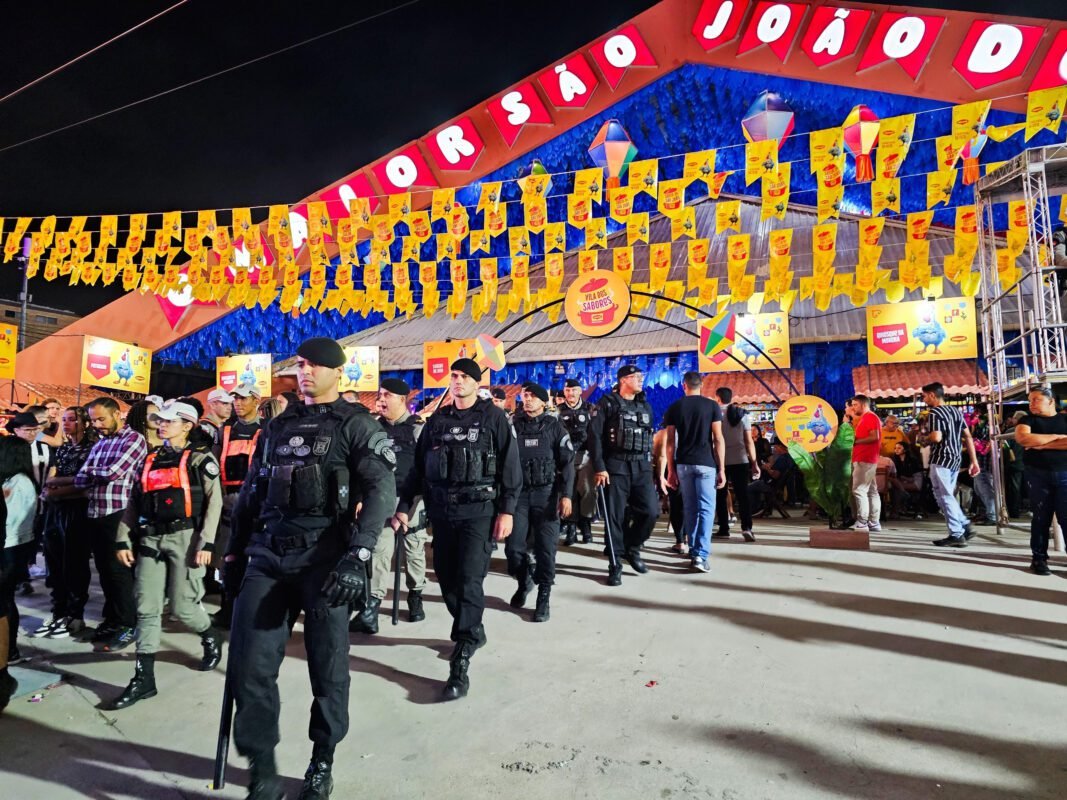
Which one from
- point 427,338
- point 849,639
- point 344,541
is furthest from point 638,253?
point 344,541

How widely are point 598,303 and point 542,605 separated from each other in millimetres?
6556

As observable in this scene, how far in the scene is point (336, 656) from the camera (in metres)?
2.53

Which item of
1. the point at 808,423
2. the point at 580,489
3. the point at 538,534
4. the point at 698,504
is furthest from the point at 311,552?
the point at 808,423

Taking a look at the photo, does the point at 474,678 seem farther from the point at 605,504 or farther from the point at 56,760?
the point at 605,504

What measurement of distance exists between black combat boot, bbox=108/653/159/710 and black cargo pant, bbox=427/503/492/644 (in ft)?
5.54

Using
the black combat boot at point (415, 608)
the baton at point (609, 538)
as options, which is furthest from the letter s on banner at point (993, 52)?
the black combat boot at point (415, 608)

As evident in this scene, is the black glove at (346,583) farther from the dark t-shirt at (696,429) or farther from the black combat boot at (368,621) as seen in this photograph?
the dark t-shirt at (696,429)

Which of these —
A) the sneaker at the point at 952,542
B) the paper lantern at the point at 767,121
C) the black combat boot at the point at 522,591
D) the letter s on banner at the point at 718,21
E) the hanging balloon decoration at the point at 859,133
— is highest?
the letter s on banner at the point at 718,21

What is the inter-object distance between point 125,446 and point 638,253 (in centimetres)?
1469

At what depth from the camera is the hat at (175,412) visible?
3.85 metres

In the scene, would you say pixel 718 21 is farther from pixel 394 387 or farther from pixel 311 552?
pixel 311 552

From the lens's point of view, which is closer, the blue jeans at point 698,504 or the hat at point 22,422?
the hat at point 22,422

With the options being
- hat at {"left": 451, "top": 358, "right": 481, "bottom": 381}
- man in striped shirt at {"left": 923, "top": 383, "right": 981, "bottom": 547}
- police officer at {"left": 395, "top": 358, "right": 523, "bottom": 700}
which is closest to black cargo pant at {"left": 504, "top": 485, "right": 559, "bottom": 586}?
police officer at {"left": 395, "top": 358, "right": 523, "bottom": 700}

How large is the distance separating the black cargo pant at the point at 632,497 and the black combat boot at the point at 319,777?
12.6ft
